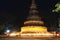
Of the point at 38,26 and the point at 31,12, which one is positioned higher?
the point at 31,12

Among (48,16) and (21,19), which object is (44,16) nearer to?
(48,16)

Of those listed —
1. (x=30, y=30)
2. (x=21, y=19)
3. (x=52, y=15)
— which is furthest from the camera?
(x=21, y=19)

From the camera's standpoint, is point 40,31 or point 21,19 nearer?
point 40,31

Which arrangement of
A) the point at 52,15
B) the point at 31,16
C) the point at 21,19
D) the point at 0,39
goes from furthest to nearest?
the point at 21,19 < the point at 52,15 < the point at 31,16 < the point at 0,39

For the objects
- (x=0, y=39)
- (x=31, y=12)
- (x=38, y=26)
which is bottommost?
(x=0, y=39)

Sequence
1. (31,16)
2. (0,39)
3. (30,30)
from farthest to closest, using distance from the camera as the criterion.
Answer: (31,16)
(30,30)
(0,39)

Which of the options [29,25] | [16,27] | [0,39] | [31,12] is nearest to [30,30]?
[29,25]

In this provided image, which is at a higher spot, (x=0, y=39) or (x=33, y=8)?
(x=33, y=8)

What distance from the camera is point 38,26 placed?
22.1 meters

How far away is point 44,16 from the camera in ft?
107

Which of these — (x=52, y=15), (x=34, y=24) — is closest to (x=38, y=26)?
(x=34, y=24)

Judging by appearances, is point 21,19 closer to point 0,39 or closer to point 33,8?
point 33,8

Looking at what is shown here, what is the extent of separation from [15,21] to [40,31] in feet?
44.6

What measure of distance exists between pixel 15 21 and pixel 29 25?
1289 centimetres
